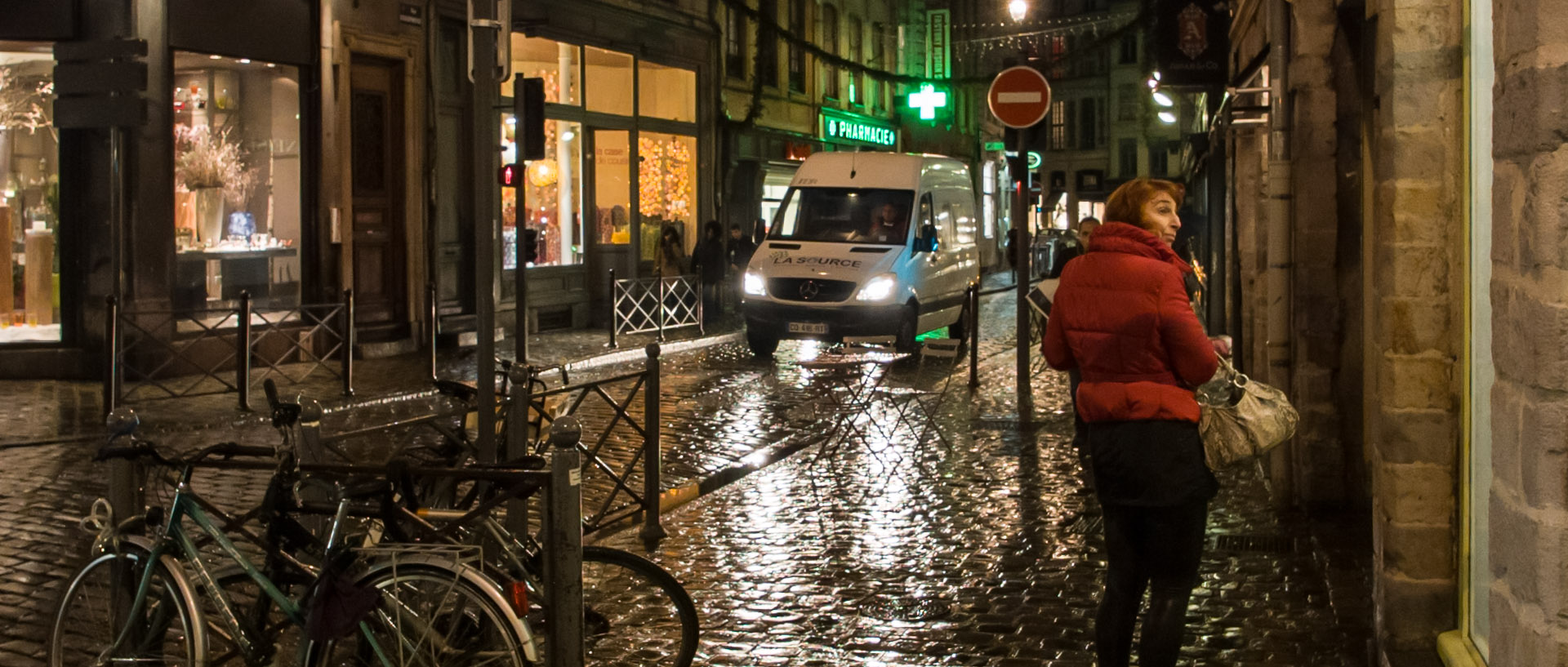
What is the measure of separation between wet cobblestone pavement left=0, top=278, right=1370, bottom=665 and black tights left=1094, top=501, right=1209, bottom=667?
84 cm

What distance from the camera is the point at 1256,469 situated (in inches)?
394

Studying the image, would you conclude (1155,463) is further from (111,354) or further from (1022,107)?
(111,354)

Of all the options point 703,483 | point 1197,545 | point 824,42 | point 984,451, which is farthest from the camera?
point 824,42

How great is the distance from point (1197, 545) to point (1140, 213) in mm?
1015

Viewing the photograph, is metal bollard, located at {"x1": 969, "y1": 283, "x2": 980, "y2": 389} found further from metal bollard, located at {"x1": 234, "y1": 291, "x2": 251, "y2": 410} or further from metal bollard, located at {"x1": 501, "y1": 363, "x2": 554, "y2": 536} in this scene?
metal bollard, located at {"x1": 501, "y1": 363, "x2": 554, "y2": 536}

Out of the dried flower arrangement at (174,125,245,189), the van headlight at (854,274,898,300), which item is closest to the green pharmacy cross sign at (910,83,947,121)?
the van headlight at (854,274,898,300)

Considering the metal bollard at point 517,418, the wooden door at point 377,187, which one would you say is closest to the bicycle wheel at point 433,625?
the metal bollard at point 517,418

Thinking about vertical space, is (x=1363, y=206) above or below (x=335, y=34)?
below

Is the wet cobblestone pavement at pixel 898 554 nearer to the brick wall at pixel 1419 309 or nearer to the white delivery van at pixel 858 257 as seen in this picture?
the brick wall at pixel 1419 309

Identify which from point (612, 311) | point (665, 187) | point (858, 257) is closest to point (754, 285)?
point (858, 257)

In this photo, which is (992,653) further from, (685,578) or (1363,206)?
(1363,206)

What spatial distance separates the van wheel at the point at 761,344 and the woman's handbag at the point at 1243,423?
13.0 meters

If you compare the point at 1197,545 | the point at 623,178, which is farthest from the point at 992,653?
the point at 623,178

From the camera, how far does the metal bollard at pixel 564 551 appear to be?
182 inches
